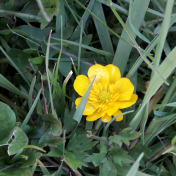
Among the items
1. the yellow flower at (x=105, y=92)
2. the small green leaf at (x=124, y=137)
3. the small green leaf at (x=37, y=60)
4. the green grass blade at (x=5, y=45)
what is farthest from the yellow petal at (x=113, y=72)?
the green grass blade at (x=5, y=45)

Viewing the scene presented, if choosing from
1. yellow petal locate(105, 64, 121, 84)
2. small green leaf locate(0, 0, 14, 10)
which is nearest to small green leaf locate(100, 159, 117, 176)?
yellow petal locate(105, 64, 121, 84)

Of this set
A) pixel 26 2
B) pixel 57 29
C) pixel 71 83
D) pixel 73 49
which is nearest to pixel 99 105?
pixel 71 83

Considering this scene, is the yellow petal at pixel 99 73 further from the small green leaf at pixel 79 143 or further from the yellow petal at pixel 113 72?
the small green leaf at pixel 79 143

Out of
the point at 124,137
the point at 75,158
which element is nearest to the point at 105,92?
the point at 124,137

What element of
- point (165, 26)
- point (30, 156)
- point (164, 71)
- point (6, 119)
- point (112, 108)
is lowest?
point (30, 156)

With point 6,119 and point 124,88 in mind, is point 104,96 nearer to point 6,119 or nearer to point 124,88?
point 124,88

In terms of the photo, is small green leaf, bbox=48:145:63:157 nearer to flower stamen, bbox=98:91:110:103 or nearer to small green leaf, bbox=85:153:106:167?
small green leaf, bbox=85:153:106:167
